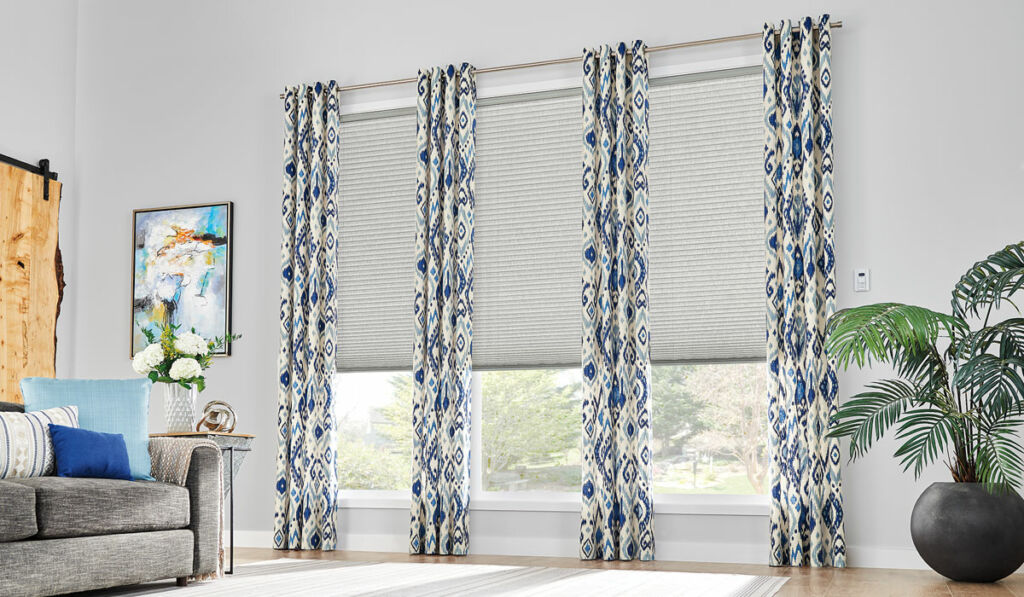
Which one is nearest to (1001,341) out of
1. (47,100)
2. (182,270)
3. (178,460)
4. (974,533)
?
(974,533)

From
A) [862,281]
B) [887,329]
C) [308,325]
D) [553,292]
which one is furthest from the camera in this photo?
[308,325]

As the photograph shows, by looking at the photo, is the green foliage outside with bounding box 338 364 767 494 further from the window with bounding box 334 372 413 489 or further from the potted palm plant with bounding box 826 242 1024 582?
the potted palm plant with bounding box 826 242 1024 582

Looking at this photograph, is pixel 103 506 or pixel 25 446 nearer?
pixel 103 506

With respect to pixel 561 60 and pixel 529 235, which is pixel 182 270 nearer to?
pixel 529 235

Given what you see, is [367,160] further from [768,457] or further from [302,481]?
[768,457]

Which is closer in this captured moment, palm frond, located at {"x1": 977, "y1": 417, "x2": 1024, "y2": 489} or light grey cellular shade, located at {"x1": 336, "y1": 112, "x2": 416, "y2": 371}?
palm frond, located at {"x1": 977, "y1": 417, "x2": 1024, "y2": 489}

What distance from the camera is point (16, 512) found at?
3.35 m

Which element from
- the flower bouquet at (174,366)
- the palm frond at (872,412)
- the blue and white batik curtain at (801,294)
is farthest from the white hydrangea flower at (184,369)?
the palm frond at (872,412)

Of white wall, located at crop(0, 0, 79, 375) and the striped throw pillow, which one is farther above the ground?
white wall, located at crop(0, 0, 79, 375)

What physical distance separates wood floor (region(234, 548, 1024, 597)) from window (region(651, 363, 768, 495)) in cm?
45

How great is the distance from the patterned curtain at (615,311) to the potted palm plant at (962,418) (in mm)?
1122

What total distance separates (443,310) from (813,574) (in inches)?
91.4

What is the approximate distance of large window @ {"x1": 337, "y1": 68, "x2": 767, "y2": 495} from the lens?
5.16 meters

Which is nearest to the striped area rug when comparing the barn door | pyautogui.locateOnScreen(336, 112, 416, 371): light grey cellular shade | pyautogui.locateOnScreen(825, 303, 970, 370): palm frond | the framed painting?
pyautogui.locateOnScreen(825, 303, 970, 370): palm frond
